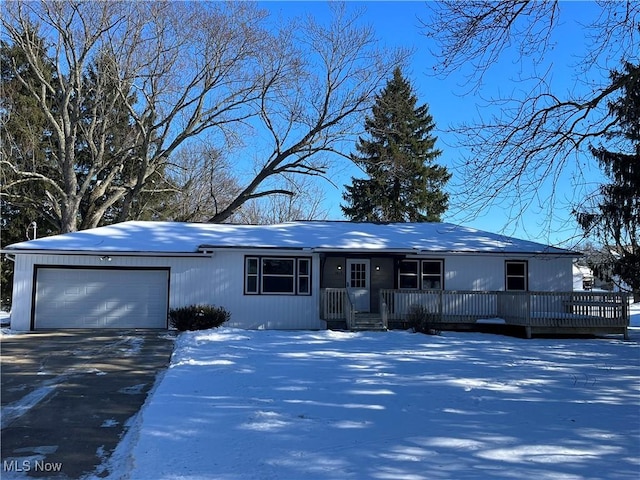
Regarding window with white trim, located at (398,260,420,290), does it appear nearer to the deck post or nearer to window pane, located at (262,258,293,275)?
window pane, located at (262,258,293,275)

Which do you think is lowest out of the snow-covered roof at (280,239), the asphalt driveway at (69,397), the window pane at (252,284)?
the asphalt driveway at (69,397)

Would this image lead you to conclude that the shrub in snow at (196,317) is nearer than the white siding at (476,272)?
Yes

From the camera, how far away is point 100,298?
60.2 feet

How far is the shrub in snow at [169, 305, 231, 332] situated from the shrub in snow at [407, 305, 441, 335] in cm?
622

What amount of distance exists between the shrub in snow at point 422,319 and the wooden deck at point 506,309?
2.8 inches

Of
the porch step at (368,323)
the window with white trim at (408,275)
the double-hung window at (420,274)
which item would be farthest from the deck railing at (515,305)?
the window with white trim at (408,275)

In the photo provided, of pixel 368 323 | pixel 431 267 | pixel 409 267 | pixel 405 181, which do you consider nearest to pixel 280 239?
pixel 368 323

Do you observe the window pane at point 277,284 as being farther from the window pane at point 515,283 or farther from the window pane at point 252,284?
the window pane at point 515,283

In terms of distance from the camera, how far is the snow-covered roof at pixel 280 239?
60.2 feet

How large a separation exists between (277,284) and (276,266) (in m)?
0.64

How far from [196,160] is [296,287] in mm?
19127

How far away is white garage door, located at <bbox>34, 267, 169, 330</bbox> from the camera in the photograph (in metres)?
18.1

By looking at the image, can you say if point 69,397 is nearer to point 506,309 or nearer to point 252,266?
point 252,266

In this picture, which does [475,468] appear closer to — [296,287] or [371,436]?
[371,436]
